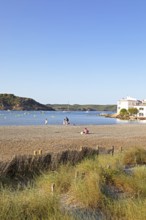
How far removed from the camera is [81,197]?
6484 mm

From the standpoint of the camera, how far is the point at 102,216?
5.70 metres

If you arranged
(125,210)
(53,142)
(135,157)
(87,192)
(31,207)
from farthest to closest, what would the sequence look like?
(53,142) < (135,157) < (87,192) < (125,210) < (31,207)

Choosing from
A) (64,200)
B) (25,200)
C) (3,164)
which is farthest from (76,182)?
(3,164)

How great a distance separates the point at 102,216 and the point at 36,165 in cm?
Result: 464

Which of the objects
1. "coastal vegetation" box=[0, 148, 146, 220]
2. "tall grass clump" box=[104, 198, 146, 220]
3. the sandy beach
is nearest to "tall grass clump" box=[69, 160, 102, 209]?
"coastal vegetation" box=[0, 148, 146, 220]

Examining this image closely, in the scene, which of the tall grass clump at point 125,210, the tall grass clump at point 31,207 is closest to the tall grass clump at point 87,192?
the tall grass clump at point 125,210

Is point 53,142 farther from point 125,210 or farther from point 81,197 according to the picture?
point 125,210

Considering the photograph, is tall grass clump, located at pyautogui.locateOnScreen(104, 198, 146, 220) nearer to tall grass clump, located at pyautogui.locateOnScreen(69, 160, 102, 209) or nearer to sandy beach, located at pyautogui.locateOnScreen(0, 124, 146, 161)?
tall grass clump, located at pyautogui.locateOnScreen(69, 160, 102, 209)

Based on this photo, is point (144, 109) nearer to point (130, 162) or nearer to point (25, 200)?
point (130, 162)

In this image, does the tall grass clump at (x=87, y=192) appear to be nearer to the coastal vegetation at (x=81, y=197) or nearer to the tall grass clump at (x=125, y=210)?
the coastal vegetation at (x=81, y=197)

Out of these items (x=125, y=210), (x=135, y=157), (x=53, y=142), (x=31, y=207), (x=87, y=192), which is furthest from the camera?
(x=53, y=142)

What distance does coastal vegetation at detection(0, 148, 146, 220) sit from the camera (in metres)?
4.98

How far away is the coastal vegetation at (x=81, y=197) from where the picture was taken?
498 centimetres

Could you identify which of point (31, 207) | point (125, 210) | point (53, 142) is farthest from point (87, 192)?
point (53, 142)
